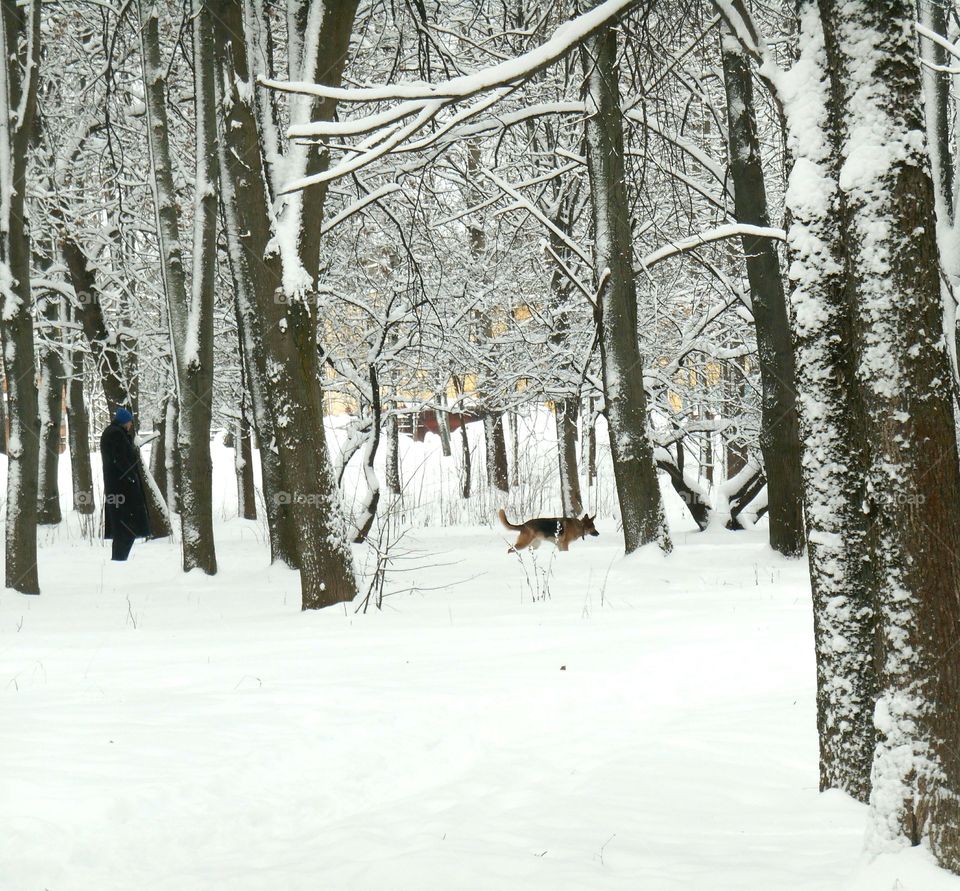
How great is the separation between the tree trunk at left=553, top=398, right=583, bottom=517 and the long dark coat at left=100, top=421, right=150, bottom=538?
7.03 metres

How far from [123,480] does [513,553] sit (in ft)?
16.4

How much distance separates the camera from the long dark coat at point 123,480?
455 inches

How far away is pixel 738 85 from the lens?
933cm

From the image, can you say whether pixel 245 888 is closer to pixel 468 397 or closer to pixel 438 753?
pixel 438 753

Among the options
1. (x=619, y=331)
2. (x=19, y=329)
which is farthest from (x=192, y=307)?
(x=619, y=331)

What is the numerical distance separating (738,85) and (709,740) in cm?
740

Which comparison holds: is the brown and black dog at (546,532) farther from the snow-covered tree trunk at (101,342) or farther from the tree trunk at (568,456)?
the snow-covered tree trunk at (101,342)

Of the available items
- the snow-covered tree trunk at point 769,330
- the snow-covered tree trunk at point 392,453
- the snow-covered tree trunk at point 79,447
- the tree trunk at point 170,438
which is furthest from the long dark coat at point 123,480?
the snow-covered tree trunk at point 769,330

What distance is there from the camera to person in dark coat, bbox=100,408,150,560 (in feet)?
37.6

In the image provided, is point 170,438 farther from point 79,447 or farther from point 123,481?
point 123,481

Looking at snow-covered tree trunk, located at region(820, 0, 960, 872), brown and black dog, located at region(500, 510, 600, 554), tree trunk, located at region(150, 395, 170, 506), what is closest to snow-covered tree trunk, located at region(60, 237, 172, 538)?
tree trunk, located at region(150, 395, 170, 506)

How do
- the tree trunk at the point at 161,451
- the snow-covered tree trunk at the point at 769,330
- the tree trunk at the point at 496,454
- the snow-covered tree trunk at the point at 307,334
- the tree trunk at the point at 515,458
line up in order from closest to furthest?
1. the snow-covered tree trunk at the point at 307,334
2. the snow-covered tree trunk at the point at 769,330
3. the tree trunk at the point at 515,458
4. the tree trunk at the point at 161,451
5. the tree trunk at the point at 496,454

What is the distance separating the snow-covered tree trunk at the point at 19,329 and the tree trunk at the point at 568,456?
9.11 metres

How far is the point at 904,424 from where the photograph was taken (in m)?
2.41
